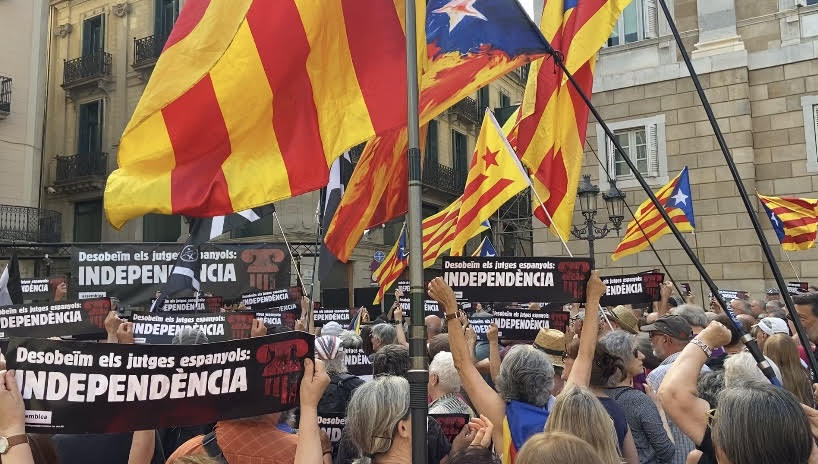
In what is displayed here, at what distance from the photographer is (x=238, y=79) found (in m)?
4.35

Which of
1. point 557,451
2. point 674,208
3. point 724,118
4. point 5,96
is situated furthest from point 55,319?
point 5,96

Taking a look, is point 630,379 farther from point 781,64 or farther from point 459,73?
point 781,64

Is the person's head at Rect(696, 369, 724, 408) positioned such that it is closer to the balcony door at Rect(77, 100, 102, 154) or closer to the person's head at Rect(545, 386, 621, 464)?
the person's head at Rect(545, 386, 621, 464)

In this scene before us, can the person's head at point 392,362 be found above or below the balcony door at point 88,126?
below

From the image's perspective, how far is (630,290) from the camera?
6621mm

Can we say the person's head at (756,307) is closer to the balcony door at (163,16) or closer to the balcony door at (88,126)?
the balcony door at (163,16)

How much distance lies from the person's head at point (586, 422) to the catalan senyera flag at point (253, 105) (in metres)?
2.00

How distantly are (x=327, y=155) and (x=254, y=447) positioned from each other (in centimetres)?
187

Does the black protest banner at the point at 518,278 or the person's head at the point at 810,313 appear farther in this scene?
the person's head at the point at 810,313

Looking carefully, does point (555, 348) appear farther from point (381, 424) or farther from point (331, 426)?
point (381, 424)

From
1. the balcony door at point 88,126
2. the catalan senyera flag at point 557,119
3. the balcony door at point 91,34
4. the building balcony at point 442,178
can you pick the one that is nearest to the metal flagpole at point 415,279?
the catalan senyera flag at point 557,119

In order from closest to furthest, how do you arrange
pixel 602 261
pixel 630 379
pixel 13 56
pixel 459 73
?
pixel 630 379
pixel 459 73
pixel 602 261
pixel 13 56

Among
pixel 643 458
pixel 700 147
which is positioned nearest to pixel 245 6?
pixel 643 458

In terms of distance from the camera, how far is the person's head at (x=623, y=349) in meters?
4.27
